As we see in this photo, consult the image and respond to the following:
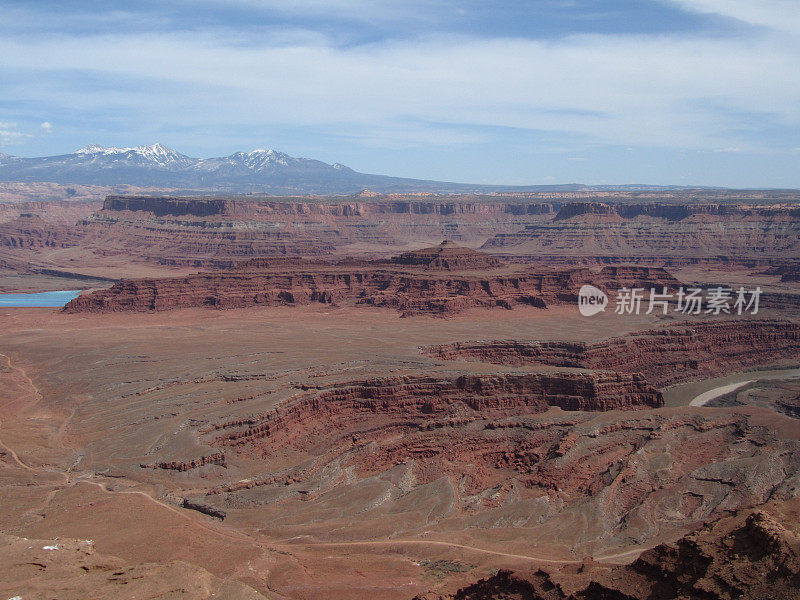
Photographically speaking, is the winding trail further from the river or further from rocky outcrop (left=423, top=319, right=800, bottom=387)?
the river

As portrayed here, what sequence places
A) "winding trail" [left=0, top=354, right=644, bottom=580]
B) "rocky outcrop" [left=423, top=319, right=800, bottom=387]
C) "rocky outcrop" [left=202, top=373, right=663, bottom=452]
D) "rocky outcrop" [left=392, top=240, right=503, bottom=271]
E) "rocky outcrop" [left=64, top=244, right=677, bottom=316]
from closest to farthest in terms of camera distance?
"winding trail" [left=0, top=354, right=644, bottom=580] < "rocky outcrop" [left=202, top=373, right=663, bottom=452] < "rocky outcrop" [left=423, top=319, right=800, bottom=387] < "rocky outcrop" [left=64, top=244, right=677, bottom=316] < "rocky outcrop" [left=392, top=240, right=503, bottom=271]

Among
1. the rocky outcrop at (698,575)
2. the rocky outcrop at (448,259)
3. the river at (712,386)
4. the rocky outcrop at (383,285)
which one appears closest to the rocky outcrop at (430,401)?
the river at (712,386)

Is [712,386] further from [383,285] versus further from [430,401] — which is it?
[383,285]

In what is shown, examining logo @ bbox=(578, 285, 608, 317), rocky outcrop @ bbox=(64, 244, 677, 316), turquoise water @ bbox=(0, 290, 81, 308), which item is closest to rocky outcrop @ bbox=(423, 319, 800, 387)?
logo @ bbox=(578, 285, 608, 317)

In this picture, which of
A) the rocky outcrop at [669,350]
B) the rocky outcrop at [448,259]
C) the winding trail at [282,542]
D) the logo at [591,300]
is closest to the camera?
the winding trail at [282,542]

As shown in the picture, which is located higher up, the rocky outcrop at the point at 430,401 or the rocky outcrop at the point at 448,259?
the rocky outcrop at the point at 448,259

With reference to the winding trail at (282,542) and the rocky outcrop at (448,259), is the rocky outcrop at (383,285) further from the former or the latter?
the winding trail at (282,542)

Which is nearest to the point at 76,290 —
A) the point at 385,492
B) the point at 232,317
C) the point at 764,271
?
the point at 232,317
